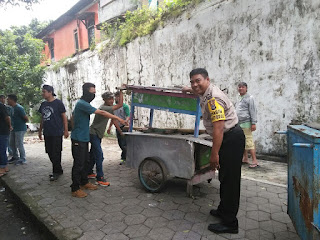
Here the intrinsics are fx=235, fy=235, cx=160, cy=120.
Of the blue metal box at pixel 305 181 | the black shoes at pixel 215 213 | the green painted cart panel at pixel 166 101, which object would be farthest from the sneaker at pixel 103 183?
the blue metal box at pixel 305 181

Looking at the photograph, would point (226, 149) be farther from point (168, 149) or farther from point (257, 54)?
point (257, 54)

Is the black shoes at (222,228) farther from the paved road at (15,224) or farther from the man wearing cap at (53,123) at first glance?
the man wearing cap at (53,123)

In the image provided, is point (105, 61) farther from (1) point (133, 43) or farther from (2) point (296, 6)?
(2) point (296, 6)

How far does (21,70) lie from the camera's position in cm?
1160

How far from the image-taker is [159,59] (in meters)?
8.02

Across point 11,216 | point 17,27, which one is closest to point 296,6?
point 11,216

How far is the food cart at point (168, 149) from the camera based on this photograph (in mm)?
3391

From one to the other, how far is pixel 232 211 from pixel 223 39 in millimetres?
4806

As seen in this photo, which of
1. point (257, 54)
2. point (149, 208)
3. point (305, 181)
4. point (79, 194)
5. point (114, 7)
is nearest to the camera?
point (305, 181)

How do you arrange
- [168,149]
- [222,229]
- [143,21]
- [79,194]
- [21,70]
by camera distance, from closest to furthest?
[222,229] < [168,149] < [79,194] < [143,21] < [21,70]

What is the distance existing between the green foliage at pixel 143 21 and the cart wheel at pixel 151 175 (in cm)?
512

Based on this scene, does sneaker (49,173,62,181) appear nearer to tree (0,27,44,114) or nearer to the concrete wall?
the concrete wall

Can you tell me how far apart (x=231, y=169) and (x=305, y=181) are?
2.60ft

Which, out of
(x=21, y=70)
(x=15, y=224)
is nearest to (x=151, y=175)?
(x=15, y=224)
